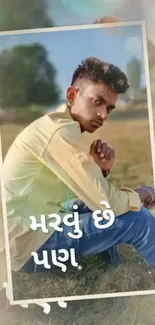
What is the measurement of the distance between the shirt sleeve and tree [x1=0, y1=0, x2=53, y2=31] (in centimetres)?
13

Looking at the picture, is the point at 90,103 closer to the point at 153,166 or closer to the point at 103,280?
the point at 153,166

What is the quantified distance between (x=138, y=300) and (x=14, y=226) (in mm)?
165

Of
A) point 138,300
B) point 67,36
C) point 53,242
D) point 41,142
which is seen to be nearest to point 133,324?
point 138,300

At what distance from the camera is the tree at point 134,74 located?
0.51 m

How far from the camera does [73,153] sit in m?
0.50

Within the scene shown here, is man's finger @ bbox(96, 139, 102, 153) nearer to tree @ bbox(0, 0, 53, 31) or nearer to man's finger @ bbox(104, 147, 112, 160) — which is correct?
man's finger @ bbox(104, 147, 112, 160)

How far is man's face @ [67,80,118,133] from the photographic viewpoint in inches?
20.0

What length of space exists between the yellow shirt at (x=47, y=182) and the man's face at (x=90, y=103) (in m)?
0.02

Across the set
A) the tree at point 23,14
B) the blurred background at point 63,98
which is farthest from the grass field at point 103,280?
the tree at point 23,14

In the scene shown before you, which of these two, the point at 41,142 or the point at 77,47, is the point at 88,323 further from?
the point at 77,47

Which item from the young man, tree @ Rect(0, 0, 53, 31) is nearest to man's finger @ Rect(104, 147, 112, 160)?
the young man

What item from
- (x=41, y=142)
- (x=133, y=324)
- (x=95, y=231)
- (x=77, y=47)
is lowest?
(x=133, y=324)

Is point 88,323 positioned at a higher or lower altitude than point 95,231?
lower

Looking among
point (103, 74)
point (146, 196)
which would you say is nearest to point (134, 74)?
point (103, 74)
